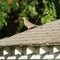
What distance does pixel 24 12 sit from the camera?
22.1 metres

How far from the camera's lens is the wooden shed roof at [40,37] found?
11.7m

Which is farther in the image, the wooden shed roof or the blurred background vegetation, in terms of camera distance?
the blurred background vegetation

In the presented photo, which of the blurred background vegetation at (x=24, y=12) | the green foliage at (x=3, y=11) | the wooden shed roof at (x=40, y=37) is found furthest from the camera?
the blurred background vegetation at (x=24, y=12)

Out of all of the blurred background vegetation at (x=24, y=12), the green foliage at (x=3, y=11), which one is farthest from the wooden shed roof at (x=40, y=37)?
the blurred background vegetation at (x=24, y=12)

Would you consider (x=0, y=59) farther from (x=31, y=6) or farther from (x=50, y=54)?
(x=31, y=6)

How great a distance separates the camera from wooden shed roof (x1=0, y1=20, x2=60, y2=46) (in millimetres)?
11672

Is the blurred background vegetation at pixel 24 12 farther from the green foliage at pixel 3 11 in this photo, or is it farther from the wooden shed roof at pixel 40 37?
the wooden shed roof at pixel 40 37

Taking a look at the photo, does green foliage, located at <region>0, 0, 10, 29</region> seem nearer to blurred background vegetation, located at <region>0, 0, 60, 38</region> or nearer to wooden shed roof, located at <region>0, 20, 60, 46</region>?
blurred background vegetation, located at <region>0, 0, 60, 38</region>

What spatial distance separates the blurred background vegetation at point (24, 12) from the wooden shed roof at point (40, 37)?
25.8ft

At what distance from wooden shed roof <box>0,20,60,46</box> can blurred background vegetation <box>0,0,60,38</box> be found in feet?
25.8

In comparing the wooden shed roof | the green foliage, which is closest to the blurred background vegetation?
the green foliage

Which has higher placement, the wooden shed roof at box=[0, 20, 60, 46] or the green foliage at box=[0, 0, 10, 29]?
the green foliage at box=[0, 0, 10, 29]

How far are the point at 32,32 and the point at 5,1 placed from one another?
28.8ft

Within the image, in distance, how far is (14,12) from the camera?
22.5 m
